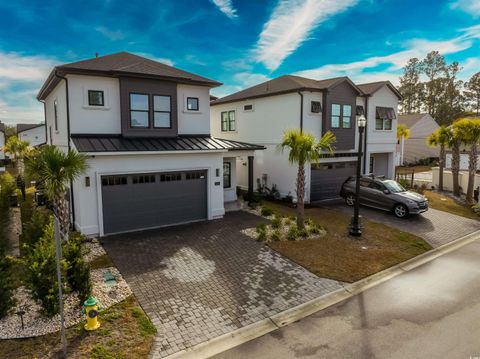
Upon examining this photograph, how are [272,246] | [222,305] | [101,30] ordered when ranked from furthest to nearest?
[101,30]
[272,246]
[222,305]

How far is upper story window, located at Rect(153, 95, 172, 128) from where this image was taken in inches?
564

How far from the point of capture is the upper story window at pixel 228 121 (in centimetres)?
2330

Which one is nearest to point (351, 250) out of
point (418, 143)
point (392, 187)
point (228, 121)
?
point (392, 187)

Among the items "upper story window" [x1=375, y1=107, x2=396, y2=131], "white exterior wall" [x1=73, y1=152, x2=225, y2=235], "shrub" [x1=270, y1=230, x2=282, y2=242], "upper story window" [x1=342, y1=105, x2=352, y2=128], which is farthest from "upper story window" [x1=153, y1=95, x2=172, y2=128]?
"upper story window" [x1=375, y1=107, x2=396, y2=131]

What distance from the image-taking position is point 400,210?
16.4 meters

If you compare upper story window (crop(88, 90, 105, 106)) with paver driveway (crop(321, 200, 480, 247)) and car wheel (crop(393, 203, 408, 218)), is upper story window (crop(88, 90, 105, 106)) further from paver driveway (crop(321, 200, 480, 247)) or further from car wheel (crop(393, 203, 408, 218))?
car wheel (crop(393, 203, 408, 218))

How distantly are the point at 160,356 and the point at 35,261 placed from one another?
10.6 feet

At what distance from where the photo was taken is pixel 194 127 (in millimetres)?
15727

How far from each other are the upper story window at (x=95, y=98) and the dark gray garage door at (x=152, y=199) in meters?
3.18

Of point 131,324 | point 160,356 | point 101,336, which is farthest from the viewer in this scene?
point 131,324

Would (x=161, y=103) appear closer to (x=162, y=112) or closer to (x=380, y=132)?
(x=162, y=112)

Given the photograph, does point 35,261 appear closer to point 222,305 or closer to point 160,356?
point 160,356

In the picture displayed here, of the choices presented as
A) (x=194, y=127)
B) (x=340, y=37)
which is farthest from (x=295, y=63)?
(x=194, y=127)

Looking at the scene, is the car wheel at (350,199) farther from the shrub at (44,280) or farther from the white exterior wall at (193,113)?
the shrub at (44,280)
